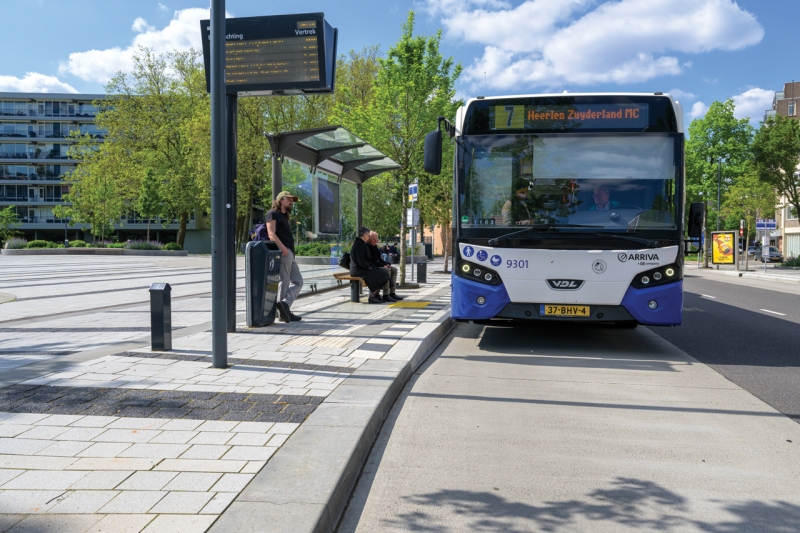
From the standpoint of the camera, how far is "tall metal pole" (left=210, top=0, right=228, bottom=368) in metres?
5.70

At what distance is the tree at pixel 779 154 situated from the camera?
3962cm

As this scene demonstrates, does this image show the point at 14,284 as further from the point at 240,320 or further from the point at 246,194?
the point at 246,194

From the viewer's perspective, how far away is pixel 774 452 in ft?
13.5

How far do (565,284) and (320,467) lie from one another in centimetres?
491

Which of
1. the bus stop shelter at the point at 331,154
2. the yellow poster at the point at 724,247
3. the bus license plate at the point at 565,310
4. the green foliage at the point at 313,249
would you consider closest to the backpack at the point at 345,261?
the green foliage at the point at 313,249

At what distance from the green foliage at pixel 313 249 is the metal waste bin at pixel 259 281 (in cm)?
344

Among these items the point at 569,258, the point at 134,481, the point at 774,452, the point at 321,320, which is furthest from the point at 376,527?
the point at 321,320

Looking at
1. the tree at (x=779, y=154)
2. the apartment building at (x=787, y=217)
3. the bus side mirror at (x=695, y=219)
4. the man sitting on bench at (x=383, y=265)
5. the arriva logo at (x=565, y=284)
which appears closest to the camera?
the arriva logo at (x=565, y=284)

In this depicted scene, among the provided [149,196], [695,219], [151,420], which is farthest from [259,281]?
[149,196]

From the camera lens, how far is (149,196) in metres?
52.4

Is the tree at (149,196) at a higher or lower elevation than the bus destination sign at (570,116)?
higher

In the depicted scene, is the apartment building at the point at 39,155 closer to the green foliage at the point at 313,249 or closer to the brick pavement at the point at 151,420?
the green foliage at the point at 313,249

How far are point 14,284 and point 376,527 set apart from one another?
18.4 meters

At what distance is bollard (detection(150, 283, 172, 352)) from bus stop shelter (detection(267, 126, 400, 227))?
4.06 meters
